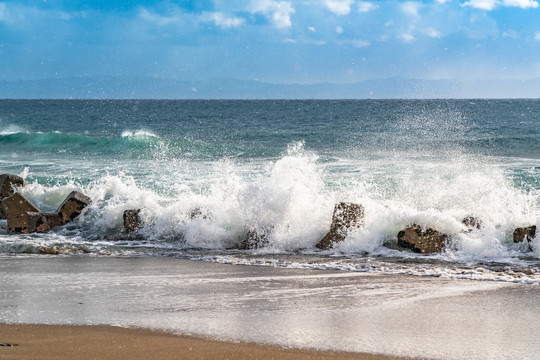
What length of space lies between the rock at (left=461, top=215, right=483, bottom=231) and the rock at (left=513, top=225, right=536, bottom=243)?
0.55 m

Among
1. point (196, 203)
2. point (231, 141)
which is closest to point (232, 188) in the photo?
point (196, 203)

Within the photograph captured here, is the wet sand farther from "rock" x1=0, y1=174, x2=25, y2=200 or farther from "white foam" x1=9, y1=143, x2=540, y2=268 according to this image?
"rock" x1=0, y1=174, x2=25, y2=200

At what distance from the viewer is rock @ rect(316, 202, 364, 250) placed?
28.7 ft

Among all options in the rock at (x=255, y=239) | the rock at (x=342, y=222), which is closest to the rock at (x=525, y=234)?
the rock at (x=342, y=222)

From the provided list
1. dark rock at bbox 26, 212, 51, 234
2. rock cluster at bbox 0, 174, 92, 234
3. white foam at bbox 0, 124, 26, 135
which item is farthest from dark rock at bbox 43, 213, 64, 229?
white foam at bbox 0, 124, 26, 135

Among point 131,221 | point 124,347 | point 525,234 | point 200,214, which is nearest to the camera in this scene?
point 124,347

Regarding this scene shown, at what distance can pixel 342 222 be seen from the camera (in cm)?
891

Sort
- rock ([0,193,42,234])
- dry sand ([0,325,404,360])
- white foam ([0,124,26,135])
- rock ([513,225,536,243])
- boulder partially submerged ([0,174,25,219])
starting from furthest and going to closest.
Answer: white foam ([0,124,26,135])
boulder partially submerged ([0,174,25,219])
rock ([0,193,42,234])
rock ([513,225,536,243])
dry sand ([0,325,404,360])

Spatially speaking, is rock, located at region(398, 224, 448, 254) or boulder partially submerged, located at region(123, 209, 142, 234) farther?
boulder partially submerged, located at region(123, 209, 142, 234)

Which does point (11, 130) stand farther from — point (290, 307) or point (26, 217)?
point (290, 307)

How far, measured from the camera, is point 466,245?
835 centimetres

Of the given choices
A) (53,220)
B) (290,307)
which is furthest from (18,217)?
(290,307)

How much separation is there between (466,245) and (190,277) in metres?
3.52

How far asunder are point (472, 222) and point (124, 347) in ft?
19.0
